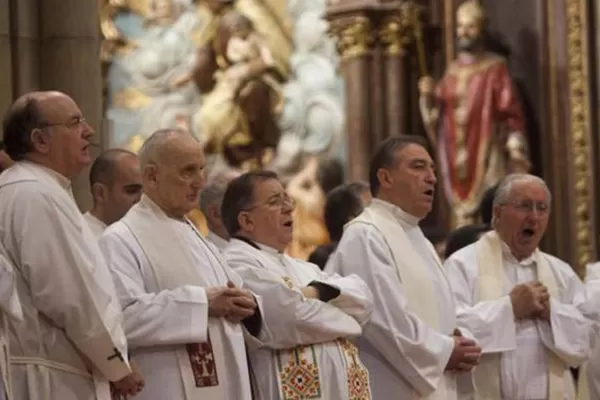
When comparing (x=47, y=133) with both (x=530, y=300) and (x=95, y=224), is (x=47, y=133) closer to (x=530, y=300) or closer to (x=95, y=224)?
(x=95, y=224)

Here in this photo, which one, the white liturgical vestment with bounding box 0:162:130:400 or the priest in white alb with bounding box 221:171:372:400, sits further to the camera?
the priest in white alb with bounding box 221:171:372:400

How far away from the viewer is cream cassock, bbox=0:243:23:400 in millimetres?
4785

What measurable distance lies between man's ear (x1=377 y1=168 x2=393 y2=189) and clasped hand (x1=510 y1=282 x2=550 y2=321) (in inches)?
27.4

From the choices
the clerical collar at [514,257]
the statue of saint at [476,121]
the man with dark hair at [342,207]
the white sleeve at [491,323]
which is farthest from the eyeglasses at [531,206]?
the statue of saint at [476,121]

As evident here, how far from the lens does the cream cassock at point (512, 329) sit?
654 cm

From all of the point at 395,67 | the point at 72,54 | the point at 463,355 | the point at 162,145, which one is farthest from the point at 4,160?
the point at 395,67

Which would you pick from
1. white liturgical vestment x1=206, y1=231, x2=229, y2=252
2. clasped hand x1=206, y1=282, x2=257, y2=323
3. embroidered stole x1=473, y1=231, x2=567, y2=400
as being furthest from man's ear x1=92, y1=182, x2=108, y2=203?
embroidered stole x1=473, y1=231, x2=567, y2=400

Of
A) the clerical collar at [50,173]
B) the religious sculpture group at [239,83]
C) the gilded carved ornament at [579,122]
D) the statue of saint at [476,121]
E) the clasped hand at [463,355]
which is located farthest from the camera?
the religious sculpture group at [239,83]

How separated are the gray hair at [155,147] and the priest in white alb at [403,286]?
1034 millimetres

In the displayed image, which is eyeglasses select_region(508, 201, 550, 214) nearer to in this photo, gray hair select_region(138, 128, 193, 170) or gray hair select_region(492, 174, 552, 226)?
gray hair select_region(492, 174, 552, 226)

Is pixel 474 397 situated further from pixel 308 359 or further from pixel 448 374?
pixel 308 359

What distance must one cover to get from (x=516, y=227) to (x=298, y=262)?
107 centimetres

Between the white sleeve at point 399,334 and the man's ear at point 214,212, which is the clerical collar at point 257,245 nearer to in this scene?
the white sleeve at point 399,334

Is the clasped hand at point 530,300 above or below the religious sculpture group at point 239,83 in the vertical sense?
below
